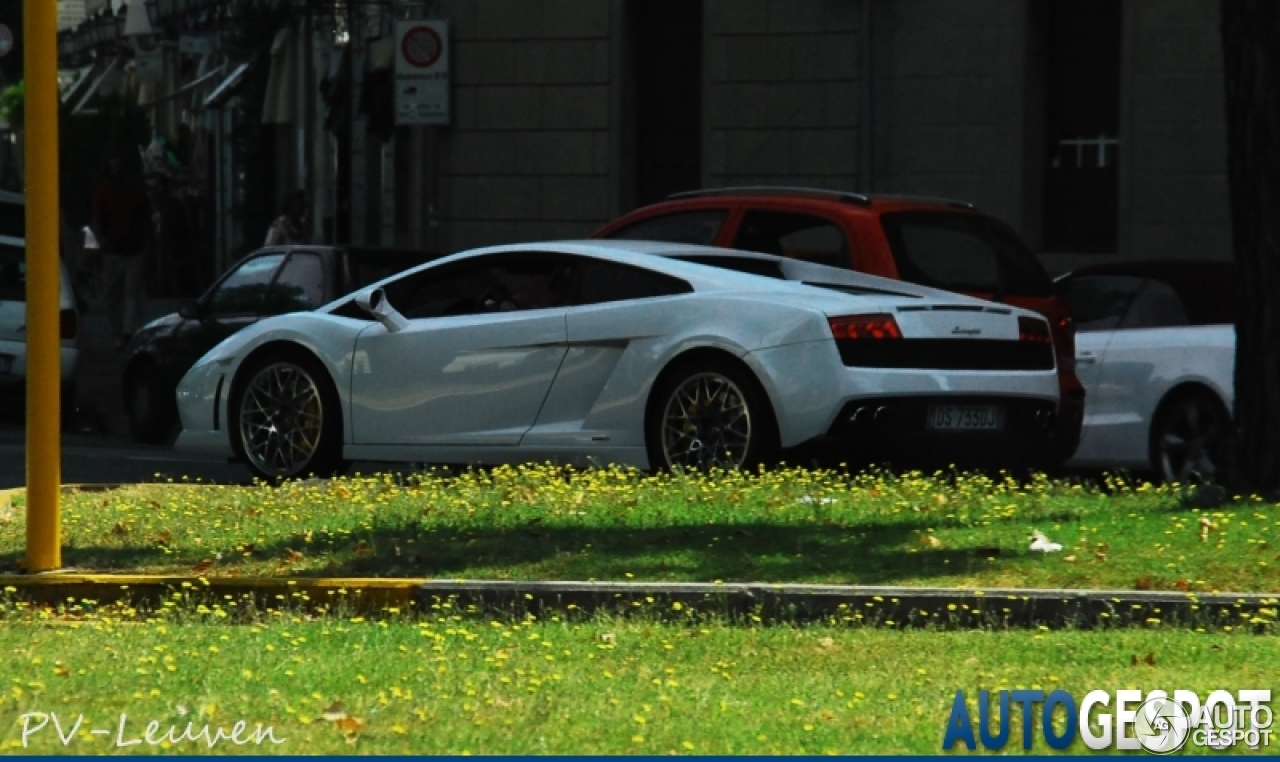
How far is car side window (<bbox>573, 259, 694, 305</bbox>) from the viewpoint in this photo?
41.8 feet

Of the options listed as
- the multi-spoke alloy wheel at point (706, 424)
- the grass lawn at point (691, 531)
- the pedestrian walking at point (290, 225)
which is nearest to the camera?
the grass lawn at point (691, 531)

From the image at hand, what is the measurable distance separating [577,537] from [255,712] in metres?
3.62

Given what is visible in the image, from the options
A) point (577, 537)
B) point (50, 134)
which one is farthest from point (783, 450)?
point (50, 134)

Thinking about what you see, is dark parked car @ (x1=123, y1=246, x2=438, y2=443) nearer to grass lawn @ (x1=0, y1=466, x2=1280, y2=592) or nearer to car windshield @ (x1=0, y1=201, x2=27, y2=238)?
car windshield @ (x1=0, y1=201, x2=27, y2=238)

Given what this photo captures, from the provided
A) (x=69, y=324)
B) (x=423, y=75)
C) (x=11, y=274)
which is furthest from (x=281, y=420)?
(x=423, y=75)

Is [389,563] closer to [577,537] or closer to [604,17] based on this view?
[577,537]

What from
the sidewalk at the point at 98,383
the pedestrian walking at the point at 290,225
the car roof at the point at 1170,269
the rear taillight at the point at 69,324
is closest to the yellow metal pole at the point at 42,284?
the car roof at the point at 1170,269

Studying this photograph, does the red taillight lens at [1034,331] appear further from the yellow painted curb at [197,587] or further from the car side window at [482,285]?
the yellow painted curb at [197,587]

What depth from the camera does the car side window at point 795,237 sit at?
527 inches

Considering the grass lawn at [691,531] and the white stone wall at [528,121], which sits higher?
the white stone wall at [528,121]

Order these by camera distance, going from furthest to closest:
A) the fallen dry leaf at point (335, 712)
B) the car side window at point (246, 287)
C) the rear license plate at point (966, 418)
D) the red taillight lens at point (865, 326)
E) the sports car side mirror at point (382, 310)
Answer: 1. the car side window at point (246, 287)
2. the sports car side mirror at point (382, 310)
3. the rear license plate at point (966, 418)
4. the red taillight lens at point (865, 326)
5. the fallen dry leaf at point (335, 712)

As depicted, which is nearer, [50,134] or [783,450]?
[50,134]

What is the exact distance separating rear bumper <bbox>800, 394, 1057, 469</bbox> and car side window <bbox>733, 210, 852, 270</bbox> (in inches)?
49.4

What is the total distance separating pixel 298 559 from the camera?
9.70 m
